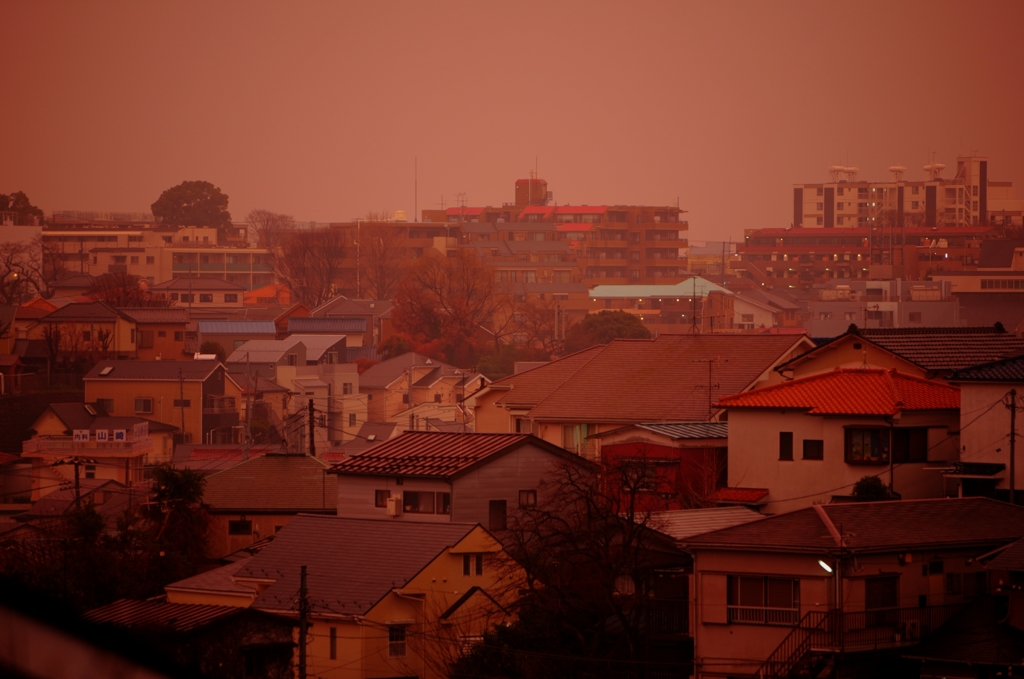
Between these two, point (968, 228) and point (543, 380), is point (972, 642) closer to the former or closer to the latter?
point (543, 380)

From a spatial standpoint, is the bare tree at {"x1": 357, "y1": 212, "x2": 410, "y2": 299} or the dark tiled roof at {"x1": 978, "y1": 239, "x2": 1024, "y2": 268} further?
the bare tree at {"x1": 357, "y1": 212, "x2": 410, "y2": 299}

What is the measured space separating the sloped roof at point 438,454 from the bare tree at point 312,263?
5065 centimetres

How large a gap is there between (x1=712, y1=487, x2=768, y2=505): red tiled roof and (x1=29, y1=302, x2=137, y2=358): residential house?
2878 centimetres

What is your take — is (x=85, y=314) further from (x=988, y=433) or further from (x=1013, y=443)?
(x=1013, y=443)

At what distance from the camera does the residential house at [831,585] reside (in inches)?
468

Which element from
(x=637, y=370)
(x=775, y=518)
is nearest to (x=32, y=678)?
(x=775, y=518)

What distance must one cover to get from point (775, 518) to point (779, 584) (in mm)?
947

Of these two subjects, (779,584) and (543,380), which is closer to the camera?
(779,584)

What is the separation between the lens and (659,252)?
81312 millimetres

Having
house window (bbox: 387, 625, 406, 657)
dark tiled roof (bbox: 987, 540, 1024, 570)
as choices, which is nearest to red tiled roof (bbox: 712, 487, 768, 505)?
dark tiled roof (bbox: 987, 540, 1024, 570)

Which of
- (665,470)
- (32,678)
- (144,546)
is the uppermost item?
(32,678)

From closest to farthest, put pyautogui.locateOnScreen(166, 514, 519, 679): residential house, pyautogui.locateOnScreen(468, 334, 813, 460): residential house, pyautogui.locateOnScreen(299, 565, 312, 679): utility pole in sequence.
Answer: pyautogui.locateOnScreen(299, 565, 312, 679): utility pole, pyautogui.locateOnScreen(166, 514, 519, 679): residential house, pyautogui.locateOnScreen(468, 334, 813, 460): residential house

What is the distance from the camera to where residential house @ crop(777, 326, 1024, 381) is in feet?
61.0

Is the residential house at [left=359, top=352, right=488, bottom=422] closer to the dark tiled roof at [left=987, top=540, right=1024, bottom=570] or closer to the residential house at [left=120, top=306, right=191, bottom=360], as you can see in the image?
the residential house at [left=120, top=306, right=191, bottom=360]
